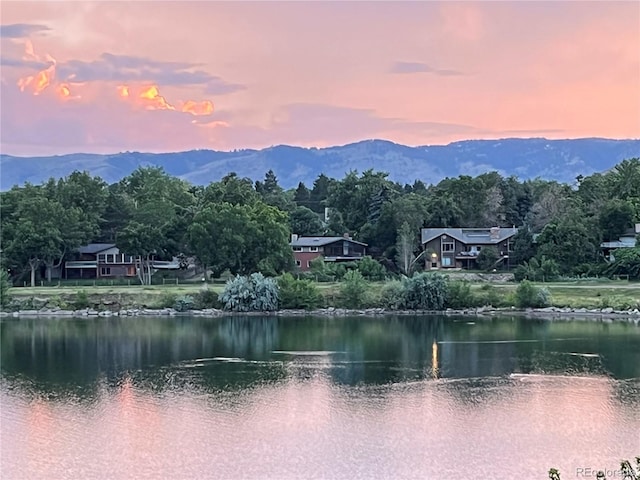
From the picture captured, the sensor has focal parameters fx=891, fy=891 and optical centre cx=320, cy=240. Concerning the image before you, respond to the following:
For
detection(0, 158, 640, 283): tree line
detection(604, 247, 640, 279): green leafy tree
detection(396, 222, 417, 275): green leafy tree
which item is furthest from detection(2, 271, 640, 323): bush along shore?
detection(396, 222, 417, 275): green leafy tree

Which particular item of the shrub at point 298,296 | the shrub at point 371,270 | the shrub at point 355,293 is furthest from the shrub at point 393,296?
the shrub at point 371,270

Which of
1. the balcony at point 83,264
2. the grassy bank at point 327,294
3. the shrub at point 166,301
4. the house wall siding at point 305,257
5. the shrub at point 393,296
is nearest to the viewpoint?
the grassy bank at point 327,294

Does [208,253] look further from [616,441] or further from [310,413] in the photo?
[616,441]

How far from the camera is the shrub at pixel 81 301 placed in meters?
50.3

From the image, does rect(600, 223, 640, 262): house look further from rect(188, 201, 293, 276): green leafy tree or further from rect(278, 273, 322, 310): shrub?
rect(188, 201, 293, 276): green leafy tree

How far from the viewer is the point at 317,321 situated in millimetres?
45969

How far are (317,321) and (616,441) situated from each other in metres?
24.9

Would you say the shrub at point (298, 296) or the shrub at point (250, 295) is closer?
the shrub at point (250, 295)

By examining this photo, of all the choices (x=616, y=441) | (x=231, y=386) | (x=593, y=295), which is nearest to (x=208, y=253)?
(x=593, y=295)

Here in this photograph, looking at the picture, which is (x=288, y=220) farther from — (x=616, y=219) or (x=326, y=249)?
(x=616, y=219)

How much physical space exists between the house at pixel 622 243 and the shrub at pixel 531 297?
10.5 metres

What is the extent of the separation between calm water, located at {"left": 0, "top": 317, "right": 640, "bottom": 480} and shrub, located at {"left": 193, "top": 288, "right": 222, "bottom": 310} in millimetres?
6885

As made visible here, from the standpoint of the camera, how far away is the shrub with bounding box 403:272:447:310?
4844 cm

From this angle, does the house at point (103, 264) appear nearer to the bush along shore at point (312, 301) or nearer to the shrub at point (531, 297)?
the bush along shore at point (312, 301)
